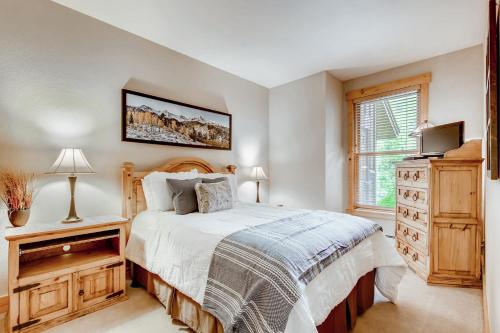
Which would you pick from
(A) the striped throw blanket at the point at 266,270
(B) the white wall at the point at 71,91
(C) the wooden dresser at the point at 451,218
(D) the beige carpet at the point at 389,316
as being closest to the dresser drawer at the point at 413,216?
(C) the wooden dresser at the point at 451,218

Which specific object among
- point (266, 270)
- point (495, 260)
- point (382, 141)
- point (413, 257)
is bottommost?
point (413, 257)

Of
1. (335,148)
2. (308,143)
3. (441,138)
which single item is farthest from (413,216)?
(308,143)

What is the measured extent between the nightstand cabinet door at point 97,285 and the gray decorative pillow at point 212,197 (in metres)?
0.90

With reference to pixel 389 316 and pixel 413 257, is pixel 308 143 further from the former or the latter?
pixel 389 316

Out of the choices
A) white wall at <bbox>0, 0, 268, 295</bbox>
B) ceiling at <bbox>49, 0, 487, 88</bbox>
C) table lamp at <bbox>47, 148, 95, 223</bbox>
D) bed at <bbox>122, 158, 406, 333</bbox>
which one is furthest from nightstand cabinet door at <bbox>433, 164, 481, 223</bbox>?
table lamp at <bbox>47, 148, 95, 223</bbox>

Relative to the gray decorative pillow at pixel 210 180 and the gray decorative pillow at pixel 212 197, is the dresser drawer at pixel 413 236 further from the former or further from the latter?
the gray decorative pillow at pixel 210 180

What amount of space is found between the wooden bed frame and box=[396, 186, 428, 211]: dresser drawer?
1.11m

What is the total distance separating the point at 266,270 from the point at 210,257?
0.46 meters

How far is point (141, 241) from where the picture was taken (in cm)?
234

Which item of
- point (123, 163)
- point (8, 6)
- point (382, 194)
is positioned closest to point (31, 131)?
point (123, 163)

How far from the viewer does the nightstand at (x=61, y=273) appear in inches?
67.8

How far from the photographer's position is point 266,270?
1.30 meters

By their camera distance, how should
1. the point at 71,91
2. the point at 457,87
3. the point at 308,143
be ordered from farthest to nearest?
the point at 308,143 → the point at 457,87 → the point at 71,91

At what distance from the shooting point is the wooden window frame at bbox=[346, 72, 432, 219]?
3305mm
